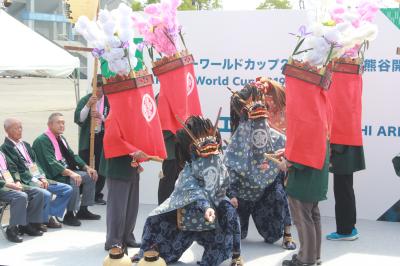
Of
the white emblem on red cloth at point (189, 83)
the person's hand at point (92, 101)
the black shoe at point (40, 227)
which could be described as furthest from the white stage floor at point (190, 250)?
the white emblem on red cloth at point (189, 83)

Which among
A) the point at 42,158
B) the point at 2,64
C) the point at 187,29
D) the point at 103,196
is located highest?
the point at 187,29

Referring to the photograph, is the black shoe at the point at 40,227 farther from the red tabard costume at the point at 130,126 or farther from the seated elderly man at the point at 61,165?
the red tabard costume at the point at 130,126

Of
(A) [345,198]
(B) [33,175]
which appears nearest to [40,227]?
(B) [33,175]

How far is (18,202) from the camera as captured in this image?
5.22m

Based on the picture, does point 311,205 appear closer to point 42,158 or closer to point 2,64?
point 42,158

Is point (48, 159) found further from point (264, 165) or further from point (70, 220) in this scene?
point (264, 165)

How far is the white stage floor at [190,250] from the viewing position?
482 cm

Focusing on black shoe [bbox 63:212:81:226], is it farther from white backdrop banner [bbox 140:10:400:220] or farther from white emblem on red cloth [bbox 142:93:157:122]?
white emblem on red cloth [bbox 142:93:157:122]

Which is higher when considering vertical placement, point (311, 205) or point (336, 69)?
point (336, 69)

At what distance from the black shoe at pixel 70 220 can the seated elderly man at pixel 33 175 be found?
0.11 m

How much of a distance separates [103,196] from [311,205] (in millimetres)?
3325

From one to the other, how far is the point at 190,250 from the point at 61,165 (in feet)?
5.41

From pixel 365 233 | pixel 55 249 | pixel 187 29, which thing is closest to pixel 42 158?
pixel 55 249

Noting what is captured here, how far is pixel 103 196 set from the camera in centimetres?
702
